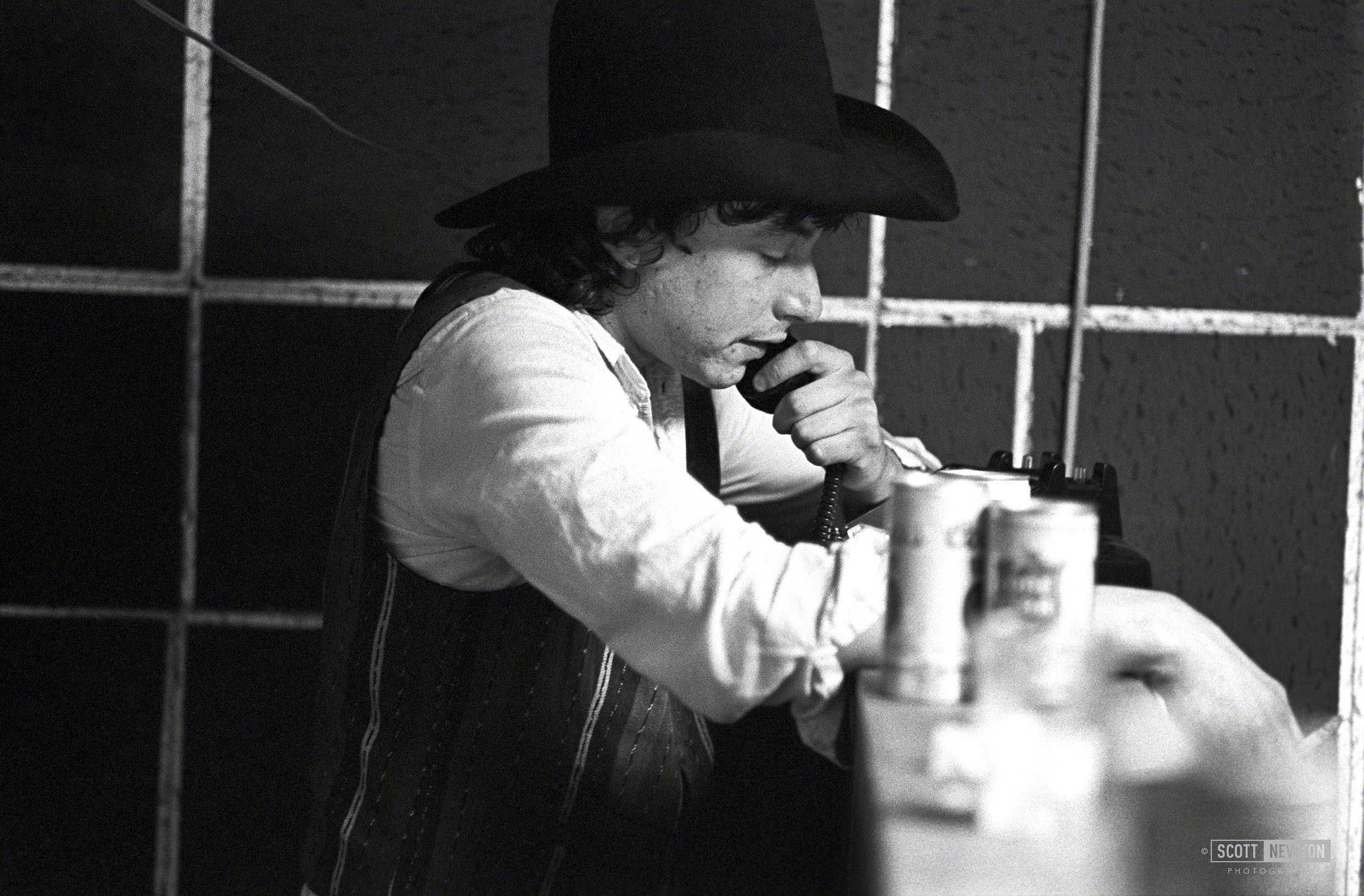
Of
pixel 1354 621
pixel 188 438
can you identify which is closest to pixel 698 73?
pixel 188 438

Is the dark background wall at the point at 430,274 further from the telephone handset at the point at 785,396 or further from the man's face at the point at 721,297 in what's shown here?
the man's face at the point at 721,297

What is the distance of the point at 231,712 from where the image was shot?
2646 mm

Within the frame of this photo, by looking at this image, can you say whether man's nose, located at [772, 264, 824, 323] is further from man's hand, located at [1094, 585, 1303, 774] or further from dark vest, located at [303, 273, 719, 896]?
man's hand, located at [1094, 585, 1303, 774]

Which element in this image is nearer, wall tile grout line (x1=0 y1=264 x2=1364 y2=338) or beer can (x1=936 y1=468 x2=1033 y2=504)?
beer can (x1=936 y1=468 x2=1033 y2=504)

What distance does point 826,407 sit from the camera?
2.04 metres

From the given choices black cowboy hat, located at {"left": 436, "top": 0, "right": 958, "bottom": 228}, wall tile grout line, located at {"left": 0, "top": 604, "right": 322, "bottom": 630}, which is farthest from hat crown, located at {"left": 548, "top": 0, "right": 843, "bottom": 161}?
Result: wall tile grout line, located at {"left": 0, "top": 604, "right": 322, "bottom": 630}

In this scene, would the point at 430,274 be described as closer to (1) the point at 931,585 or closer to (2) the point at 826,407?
(2) the point at 826,407

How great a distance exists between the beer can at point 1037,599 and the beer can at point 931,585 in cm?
4

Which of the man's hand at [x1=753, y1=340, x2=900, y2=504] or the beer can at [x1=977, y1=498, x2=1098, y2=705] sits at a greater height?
the man's hand at [x1=753, y1=340, x2=900, y2=504]

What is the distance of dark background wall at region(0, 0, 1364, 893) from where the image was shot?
252cm

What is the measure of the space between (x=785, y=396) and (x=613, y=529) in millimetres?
735

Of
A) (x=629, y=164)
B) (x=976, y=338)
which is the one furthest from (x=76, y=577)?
(x=976, y=338)

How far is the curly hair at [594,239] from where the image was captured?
176 centimetres

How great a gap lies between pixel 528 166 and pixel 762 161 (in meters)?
0.99
